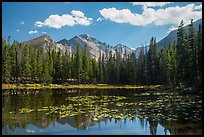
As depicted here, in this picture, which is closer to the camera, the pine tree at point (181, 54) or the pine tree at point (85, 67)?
the pine tree at point (181, 54)

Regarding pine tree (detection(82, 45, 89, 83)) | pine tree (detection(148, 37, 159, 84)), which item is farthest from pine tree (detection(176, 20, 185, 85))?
pine tree (detection(82, 45, 89, 83))

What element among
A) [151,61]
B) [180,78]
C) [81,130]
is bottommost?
[81,130]

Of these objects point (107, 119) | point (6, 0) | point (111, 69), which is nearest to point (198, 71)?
point (107, 119)

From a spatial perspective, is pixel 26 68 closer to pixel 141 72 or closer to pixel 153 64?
pixel 141 72

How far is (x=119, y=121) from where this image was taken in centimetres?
2189

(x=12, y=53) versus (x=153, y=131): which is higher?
(x=12, y=53)

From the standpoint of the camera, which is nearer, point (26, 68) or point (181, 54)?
point (181, 54)

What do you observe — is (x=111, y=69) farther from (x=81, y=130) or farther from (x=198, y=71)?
(x=81, y=130)

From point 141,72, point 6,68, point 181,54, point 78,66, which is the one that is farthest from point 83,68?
point 181,54

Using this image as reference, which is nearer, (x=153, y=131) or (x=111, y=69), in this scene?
(x=153, y=131)

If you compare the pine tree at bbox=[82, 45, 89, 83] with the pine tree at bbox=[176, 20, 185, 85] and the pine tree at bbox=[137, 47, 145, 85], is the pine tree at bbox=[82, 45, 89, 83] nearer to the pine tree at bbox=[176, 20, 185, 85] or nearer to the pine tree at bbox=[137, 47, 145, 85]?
the pine tree at bbox=[137, 47, 145, 85]

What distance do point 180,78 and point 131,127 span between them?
4457 centimetres

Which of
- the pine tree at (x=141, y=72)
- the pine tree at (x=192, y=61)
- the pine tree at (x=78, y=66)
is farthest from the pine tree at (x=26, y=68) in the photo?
the pine tree at (x=192, y=61)

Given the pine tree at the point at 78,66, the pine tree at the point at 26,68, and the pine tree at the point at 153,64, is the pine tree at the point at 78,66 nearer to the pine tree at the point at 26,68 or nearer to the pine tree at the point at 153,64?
the pine tree at the point at 26,68
